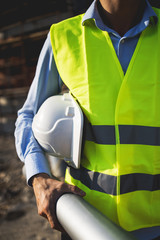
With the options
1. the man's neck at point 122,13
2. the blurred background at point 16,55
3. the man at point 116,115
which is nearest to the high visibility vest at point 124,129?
the man at point 116,115

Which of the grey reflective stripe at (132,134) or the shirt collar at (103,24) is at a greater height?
the shirt collar at (103,24)

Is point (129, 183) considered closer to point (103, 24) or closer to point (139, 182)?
point (139, 182)

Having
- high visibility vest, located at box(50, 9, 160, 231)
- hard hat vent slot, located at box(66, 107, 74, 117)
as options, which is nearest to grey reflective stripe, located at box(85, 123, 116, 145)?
high visibility vest, located at box(50, 9, 160, 231)

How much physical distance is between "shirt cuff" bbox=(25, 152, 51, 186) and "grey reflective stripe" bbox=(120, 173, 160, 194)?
376mm

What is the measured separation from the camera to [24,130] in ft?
4.11

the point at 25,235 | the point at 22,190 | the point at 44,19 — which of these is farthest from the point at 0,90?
the point at 25,235

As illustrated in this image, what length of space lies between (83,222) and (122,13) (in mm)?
948

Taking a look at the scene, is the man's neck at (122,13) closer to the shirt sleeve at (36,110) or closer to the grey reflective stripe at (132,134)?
the shirt sleeve at (36,110)

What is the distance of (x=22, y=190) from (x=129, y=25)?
300cm

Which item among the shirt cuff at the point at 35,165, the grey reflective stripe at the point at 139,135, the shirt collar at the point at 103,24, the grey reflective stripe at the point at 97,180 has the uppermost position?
the shirt collar at the point at 103,24

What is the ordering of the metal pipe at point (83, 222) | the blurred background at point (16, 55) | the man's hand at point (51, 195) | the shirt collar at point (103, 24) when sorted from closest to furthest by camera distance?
the metal pipe at point (83, 222), the man's hand at point (51, 195), the shirt collar at point (103, 24), the blurred background at point (16, 55)

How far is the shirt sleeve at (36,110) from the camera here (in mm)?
1173

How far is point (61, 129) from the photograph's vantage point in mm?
1125

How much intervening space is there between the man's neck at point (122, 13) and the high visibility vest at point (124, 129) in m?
0.10
